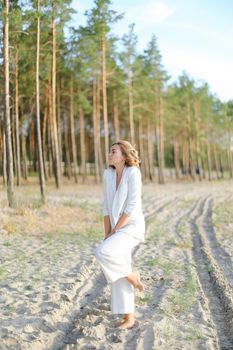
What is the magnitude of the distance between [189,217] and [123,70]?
25.0 meters

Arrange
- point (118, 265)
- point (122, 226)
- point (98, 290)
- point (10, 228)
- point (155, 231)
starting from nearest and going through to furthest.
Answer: point (118, 265)
point (122, 226)
point (98, 290)
point (10, 228)
point (155, 231)

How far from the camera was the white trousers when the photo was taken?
5.65m

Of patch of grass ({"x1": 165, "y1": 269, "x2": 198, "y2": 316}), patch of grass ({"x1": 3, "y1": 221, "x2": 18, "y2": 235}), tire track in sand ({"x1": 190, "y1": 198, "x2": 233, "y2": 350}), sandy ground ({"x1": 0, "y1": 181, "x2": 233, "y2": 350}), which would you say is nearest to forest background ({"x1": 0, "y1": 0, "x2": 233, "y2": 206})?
patch of grass ({"x1": 3, "y1": 221, "x2": 18, "y2": 235})

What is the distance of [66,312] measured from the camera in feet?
21.9

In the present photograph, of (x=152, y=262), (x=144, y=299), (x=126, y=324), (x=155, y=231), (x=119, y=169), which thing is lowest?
(x=155, y=231)

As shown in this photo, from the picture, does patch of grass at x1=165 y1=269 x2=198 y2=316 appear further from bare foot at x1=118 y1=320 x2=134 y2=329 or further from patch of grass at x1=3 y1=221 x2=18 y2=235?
patch of grass at x1=3 y1=221 x2=18 y2=235

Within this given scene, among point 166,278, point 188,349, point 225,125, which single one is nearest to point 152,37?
point 225,125

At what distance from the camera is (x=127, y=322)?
19.6 ft

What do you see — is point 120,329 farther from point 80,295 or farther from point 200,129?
point 200,129

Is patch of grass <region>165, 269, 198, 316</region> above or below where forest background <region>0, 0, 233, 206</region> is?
below

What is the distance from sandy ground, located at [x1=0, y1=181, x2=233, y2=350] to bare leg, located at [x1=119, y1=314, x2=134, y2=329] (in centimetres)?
9

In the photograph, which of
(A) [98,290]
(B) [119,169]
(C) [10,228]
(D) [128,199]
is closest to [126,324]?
(D) [128,199]

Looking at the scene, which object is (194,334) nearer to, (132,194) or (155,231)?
(132,194)

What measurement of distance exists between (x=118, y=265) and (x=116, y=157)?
4.44 ft
